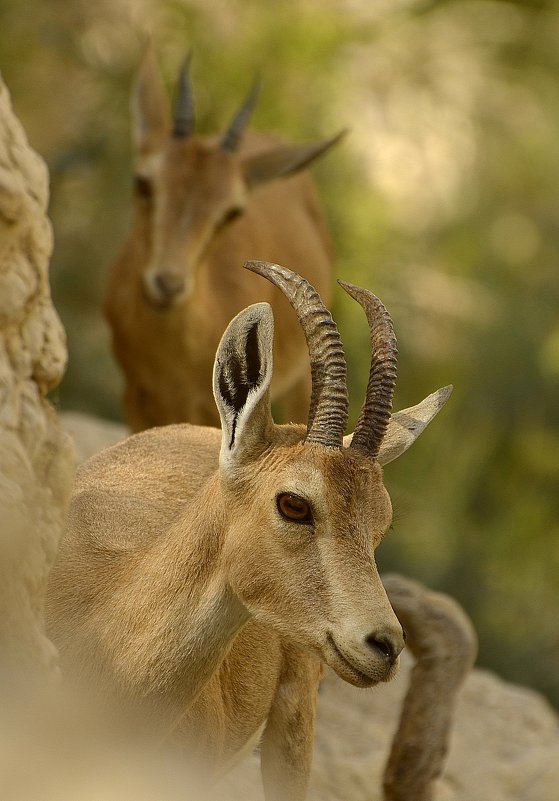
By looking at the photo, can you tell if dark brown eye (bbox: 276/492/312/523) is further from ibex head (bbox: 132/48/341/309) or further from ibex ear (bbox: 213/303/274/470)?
ibex head (bbox: 132/48/341/309)

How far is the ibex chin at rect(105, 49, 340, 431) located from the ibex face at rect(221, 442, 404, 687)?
4702 mm

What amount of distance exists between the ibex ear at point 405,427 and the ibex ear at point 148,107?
17.7 ft

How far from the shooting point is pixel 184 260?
29.2 feet

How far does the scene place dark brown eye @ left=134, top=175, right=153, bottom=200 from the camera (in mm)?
9312

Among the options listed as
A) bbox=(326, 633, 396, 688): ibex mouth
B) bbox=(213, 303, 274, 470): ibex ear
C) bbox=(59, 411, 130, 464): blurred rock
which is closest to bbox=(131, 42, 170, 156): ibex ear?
bbox=(59, 411, 130, 464): blurred rock

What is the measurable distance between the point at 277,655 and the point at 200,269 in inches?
177

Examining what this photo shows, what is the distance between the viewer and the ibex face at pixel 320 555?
4.03m

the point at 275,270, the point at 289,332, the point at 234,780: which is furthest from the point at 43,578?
the point at 289,332

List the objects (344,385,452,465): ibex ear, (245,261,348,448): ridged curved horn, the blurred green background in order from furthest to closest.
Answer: the blurred green background, (344,385,452,465): ibex ear, (245,261,348,448): ridged curved horn

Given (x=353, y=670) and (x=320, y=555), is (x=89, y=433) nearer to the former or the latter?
(x=320, y=555)

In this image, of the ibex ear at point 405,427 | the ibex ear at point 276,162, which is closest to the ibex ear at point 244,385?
the ibex ear at point 405,427

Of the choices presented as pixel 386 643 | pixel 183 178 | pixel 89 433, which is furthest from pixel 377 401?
pixel 89 433

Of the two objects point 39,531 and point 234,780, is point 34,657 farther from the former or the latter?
point 234,780

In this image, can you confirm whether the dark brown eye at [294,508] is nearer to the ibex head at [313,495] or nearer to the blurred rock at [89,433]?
the ibex head at [313,495]
